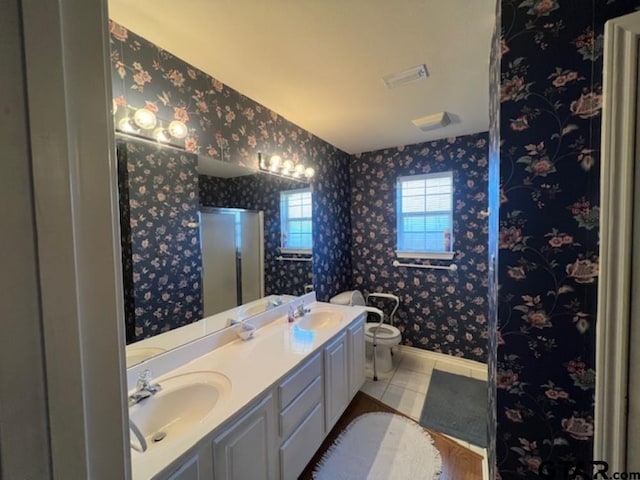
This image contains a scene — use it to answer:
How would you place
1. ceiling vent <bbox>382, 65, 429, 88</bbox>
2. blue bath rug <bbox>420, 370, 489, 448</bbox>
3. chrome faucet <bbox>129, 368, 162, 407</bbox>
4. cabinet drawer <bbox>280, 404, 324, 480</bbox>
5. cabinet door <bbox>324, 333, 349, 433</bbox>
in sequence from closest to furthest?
chrome faucet <bbox>129, 368, 162, 407</bbox> < cabinet drawer <bbox>280, 404, 324, 480</bbox> < ceiling vent <bbox>382, 65, 429, 88</bbox> < cabinet door <bbox>324, 333, 349, 433</bbox> < blue bath rug <bbox>420, 370, 489, 448</bbox>

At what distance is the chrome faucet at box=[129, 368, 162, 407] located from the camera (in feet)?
3.66

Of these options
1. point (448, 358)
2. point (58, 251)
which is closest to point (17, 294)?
point (58, 251)

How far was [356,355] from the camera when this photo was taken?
2.23 m

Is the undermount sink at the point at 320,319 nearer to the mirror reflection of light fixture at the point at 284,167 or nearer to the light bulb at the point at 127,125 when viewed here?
the mirror reflection of light fixture at the point at 284,167

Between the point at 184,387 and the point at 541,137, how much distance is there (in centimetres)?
186

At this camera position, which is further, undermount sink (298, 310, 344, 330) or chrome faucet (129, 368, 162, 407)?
undermount sink (298, 310, 344, 330)

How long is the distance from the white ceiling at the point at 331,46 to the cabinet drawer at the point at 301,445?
2.11 m

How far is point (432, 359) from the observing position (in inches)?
117

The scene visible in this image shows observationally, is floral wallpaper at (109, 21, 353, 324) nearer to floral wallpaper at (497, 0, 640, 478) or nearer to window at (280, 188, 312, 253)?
window at (280, 188, 312, 253)

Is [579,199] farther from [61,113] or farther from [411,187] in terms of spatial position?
[411,187]

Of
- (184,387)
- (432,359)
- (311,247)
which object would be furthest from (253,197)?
(432,359)

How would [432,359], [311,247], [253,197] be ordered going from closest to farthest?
[253,197] → [311,247] → [432,359]

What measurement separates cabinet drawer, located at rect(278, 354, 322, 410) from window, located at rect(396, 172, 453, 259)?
189 centimetres

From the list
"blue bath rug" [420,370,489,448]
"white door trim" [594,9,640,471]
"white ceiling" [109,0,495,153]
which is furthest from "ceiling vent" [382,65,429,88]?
"blue bath rug" [420,370,489,448]
